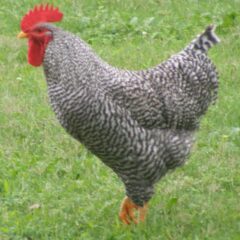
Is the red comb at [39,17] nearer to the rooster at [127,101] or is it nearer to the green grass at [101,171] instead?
the rooster at [127,101]

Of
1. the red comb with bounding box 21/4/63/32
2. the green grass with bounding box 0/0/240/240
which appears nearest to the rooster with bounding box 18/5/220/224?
the red comb with bounding box 21/4/63/32

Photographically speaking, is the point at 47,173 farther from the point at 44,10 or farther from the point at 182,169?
the point at 44,10

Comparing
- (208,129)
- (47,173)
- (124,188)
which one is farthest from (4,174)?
(208,129)

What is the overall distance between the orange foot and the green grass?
66mm

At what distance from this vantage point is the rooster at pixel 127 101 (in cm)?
562

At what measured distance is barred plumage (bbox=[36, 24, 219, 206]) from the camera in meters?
5.61

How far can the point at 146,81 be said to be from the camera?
6098 millimetres

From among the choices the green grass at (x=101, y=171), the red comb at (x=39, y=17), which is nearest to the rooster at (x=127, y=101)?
the red comb at (x=39, y=17)

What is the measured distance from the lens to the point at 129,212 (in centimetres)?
630

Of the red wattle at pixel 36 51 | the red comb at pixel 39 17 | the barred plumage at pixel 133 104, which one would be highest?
the red comb at pixel 39 17

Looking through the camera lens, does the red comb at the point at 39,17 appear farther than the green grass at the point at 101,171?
No

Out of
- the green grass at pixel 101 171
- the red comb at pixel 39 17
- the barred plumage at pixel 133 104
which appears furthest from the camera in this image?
the green grass at pixel 101 171

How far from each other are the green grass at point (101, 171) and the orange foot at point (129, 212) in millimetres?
66

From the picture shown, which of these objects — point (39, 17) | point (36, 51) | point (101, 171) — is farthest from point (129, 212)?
point (39, 17)
